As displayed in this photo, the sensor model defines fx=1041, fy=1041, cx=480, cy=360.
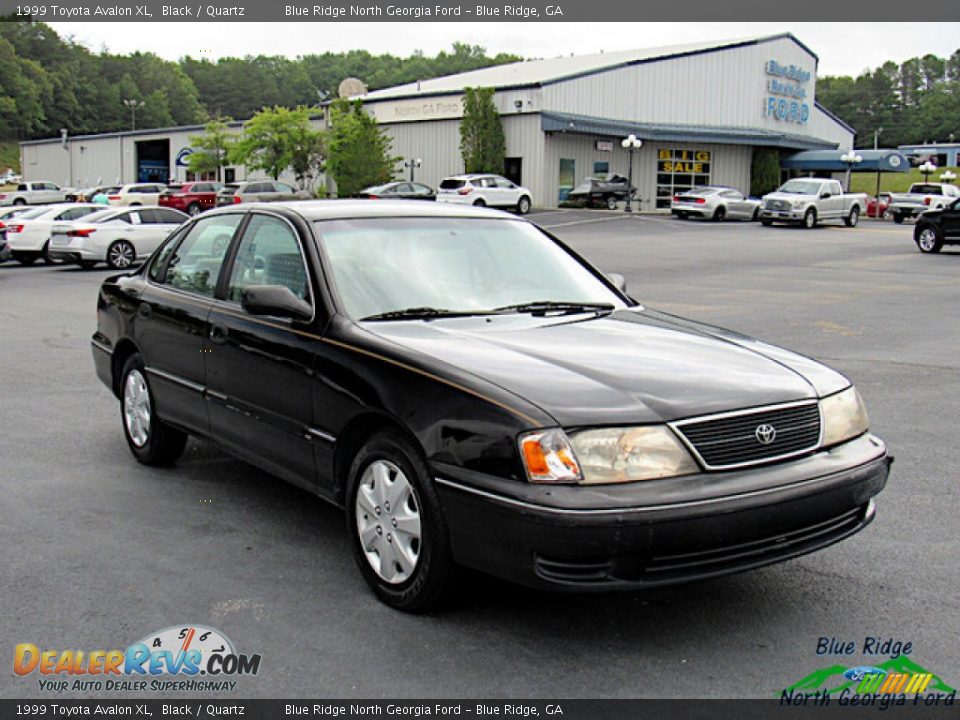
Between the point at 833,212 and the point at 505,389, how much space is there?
4052cm

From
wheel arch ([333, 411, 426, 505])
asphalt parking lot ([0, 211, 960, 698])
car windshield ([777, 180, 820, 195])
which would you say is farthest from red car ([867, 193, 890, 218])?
wheel arch ([333, 411, 426, 505])

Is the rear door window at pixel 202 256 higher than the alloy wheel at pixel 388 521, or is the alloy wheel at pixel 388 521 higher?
the rear door window at pixel 202 256

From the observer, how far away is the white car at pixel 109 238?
76.5 ft

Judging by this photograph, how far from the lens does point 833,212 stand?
1628 inches

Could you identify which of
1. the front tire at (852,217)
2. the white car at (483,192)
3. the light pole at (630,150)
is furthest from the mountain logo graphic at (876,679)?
the light pole at (630,150)

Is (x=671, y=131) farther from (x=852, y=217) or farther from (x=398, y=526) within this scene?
(x=398, y=526)

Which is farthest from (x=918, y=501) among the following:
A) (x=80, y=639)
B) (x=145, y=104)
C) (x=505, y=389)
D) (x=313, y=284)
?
(x=145, y=104)

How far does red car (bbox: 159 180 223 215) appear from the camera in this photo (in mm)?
45250

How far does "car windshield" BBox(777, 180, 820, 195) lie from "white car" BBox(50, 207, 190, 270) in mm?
26558

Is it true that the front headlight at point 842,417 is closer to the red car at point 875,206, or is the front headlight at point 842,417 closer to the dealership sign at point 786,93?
the red car at point 875,206

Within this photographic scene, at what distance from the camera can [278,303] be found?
4.71 m

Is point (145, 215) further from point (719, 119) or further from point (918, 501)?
point (719, 119)

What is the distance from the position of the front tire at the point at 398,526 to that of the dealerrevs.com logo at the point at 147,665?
2.09ft

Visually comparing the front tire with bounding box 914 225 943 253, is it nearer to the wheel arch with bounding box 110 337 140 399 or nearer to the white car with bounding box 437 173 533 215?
the white car with bounding box 437 173 533 215
